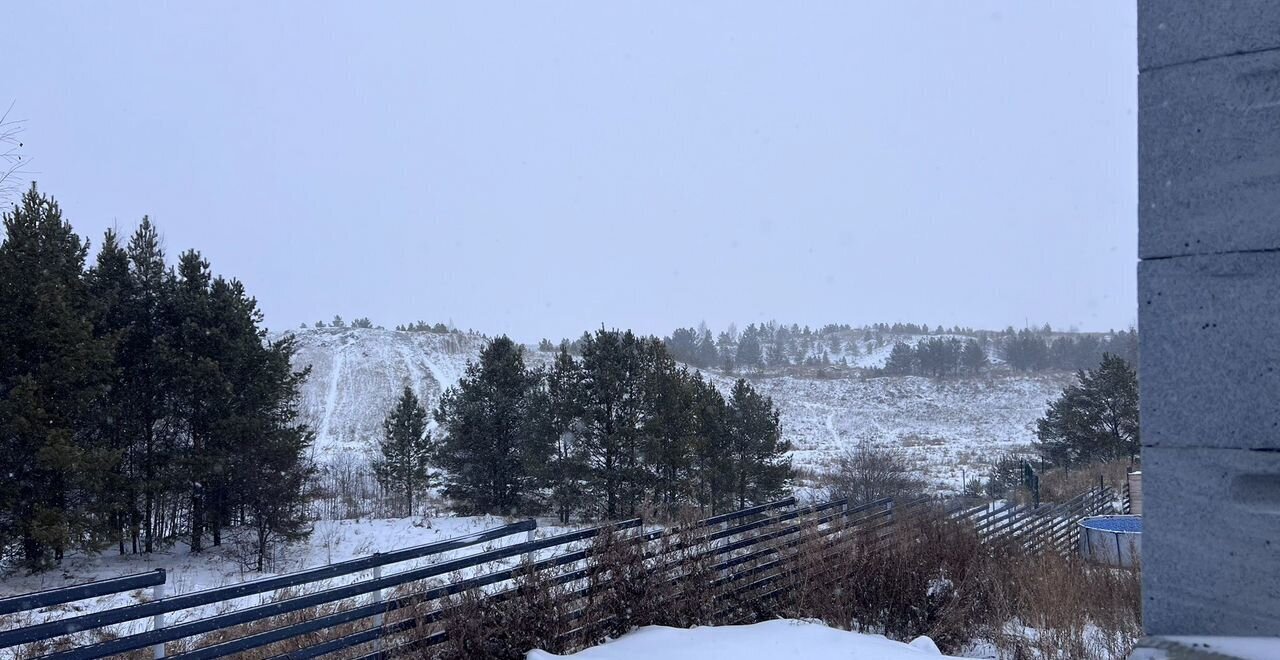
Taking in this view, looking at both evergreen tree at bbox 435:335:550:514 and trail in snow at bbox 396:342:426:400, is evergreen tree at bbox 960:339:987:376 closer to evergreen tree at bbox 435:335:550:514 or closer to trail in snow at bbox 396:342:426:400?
trail in snow at bbox 396:342:426:400

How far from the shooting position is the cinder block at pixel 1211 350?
281cm

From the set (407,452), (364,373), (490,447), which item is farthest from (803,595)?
(364,373)

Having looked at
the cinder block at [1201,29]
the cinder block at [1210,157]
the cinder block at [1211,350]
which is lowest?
the cinder block at [1211,350]

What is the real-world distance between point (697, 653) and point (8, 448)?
1899 cm

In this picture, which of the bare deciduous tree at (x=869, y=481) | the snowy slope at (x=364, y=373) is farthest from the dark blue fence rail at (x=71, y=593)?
the snowy slope at (x=364, y=373)

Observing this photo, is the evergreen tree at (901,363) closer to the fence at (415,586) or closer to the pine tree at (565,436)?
the pine tree at (565,436)

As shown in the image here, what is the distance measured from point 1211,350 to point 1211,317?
12 cm

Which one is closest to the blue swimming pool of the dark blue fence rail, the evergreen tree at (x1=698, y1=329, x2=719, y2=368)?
the dark blue fence rail

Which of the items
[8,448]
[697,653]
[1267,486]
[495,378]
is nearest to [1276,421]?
[1267,486]

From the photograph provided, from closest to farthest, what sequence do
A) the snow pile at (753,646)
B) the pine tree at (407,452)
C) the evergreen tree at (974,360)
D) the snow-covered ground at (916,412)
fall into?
the snow pile at (753,646) → the pine tree at (407,452) → the snow-covered ground at (916,412) → the evergreen tree at (974,360)

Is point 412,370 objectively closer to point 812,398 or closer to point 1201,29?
point 812,398

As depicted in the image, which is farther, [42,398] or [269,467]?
[269,467]

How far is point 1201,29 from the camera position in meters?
2.94

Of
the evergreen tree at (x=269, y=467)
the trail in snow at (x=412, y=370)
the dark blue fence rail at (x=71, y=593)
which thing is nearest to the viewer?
the dark blue fence rail at (x=71, y=593)
